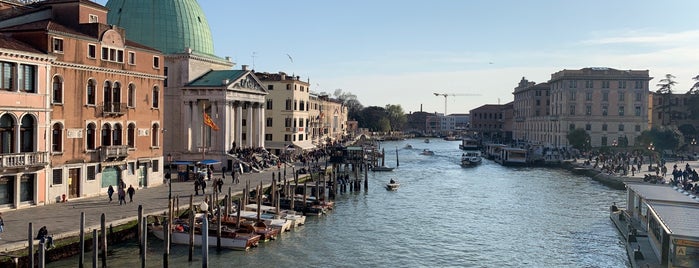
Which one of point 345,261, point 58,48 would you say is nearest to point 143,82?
point 58,48

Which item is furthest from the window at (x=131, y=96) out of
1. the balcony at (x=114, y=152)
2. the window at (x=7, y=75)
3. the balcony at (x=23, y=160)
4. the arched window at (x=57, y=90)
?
the window at (x=7, y=75)

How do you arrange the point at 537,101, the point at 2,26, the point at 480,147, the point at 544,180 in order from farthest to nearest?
the point at 480,147
the point at 537,101
the point at 544,180
the point at 2,26

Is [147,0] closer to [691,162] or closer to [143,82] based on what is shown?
[143,82]

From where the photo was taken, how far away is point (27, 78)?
29.9 m

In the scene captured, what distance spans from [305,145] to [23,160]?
55158 mm

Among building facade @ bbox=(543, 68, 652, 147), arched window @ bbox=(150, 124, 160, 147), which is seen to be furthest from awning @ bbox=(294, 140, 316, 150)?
building facade @ bbox=(543, 68, 652, 147)

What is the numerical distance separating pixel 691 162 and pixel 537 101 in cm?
4449

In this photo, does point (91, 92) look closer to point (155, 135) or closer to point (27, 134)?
point (27, 134)

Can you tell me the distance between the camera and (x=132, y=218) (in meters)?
28.6

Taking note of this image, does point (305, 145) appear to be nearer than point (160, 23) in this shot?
No

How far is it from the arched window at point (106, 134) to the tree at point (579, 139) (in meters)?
66.8

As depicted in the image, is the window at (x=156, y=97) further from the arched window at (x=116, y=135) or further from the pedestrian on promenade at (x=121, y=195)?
the pedestrian on promenade at (x=121, y=195)

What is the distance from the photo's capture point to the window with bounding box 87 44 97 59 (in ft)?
112

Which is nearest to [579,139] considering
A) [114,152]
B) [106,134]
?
[114,152]
